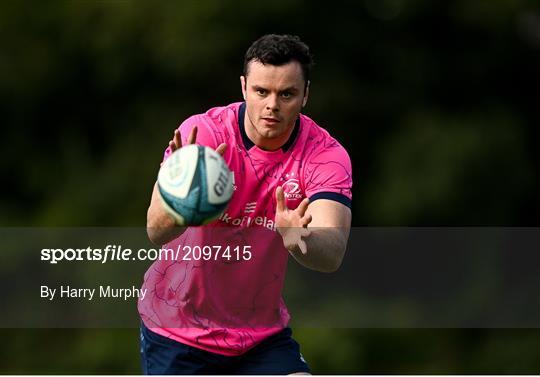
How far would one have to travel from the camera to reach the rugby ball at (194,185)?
19.4 ft

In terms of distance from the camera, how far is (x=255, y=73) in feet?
21.2

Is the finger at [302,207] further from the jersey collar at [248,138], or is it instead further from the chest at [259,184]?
the jersey collar at [248,138]

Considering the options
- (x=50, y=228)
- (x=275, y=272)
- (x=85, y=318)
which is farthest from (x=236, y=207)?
(x=50, y=228)

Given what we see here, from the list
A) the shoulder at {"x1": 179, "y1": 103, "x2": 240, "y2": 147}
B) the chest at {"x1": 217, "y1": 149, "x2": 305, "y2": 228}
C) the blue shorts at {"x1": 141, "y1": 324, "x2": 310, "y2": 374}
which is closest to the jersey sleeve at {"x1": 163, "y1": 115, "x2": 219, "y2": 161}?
the shoulder at {"x1": 179, "y1": 103, "x2": 240, "y2": 147}

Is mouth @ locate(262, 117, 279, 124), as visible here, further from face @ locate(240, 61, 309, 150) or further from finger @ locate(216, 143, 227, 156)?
finger @ locate(216, 143, 227, 156)

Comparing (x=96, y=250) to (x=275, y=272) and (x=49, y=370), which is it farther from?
(x=275, y=272)

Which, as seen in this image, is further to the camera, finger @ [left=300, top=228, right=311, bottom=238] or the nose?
the nose

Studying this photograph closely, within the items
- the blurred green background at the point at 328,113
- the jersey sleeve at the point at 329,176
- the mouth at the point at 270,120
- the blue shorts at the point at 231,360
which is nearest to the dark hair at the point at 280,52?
the mouth at the point at 270,120

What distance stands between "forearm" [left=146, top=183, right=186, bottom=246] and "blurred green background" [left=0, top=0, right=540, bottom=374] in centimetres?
951

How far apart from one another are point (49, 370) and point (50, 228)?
7.02 feet

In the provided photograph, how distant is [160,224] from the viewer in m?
6.16

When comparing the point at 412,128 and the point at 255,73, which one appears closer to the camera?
the point at 255,73

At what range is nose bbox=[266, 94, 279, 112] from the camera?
6395mm

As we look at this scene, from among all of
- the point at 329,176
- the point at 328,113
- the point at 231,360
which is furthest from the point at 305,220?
the point at 328,113
